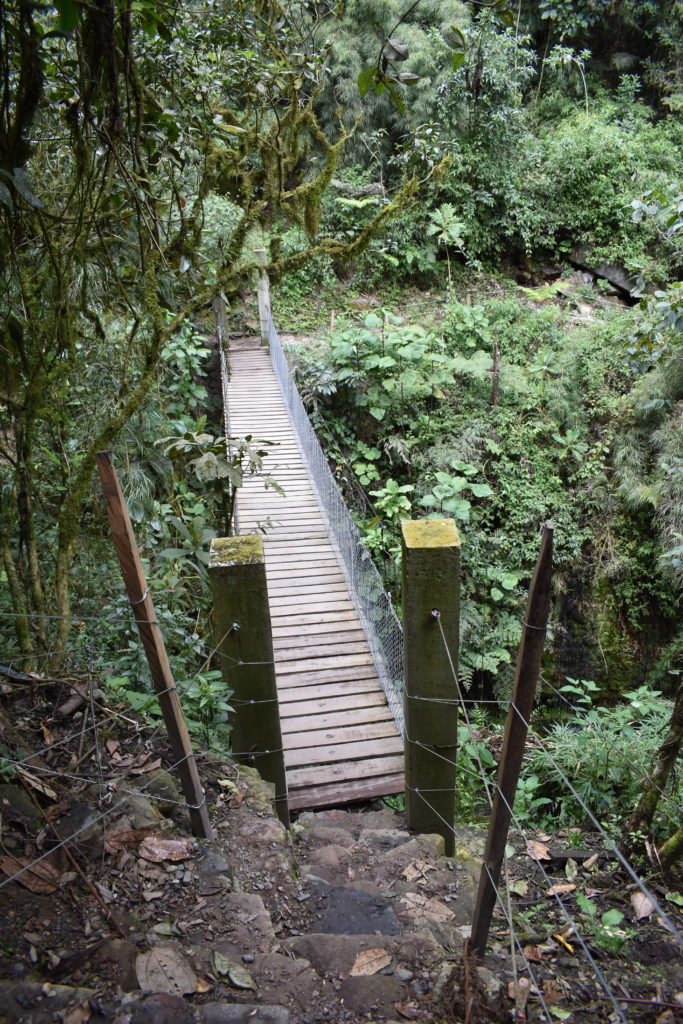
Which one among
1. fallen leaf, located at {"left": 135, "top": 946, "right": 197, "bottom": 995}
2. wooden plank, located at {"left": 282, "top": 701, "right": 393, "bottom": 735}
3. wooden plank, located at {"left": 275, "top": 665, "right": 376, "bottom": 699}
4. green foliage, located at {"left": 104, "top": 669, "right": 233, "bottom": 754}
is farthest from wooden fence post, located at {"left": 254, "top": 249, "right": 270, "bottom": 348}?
fallen leaf, located at {"left": 135, "top": 946, "right": 197, "bottom": 995}

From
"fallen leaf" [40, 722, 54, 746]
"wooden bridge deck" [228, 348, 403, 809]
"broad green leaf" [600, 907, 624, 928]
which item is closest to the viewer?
"fallen leaf" [40, 722, 54, 746]

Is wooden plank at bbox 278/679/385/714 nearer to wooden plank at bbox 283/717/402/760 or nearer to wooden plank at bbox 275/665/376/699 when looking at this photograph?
wooden plank at bbox 275/665/376/699

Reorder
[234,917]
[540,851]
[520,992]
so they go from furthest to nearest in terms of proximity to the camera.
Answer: [540,851]
[234,917]
[520,992]

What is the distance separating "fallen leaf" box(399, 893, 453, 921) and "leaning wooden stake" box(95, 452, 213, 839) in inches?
33.1

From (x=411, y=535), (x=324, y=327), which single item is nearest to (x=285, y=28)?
(x=411, y=535)

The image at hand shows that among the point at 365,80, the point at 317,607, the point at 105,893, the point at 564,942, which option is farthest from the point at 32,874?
the point at 317,607

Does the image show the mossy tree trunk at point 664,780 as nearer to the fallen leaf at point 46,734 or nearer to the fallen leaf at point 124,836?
the fallen leaf at point 124,836

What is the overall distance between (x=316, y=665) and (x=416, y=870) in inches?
88.5

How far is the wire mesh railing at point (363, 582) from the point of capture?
4.40 m

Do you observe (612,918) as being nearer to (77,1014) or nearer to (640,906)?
(640,906)

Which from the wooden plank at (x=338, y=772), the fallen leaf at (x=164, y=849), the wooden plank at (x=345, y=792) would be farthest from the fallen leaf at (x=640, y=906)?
the fallen leaf at (x=164, y=849)

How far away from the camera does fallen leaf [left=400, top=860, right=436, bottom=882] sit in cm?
270

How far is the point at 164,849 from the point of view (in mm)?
2135

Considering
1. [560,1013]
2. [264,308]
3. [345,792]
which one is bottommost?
[345,792]
